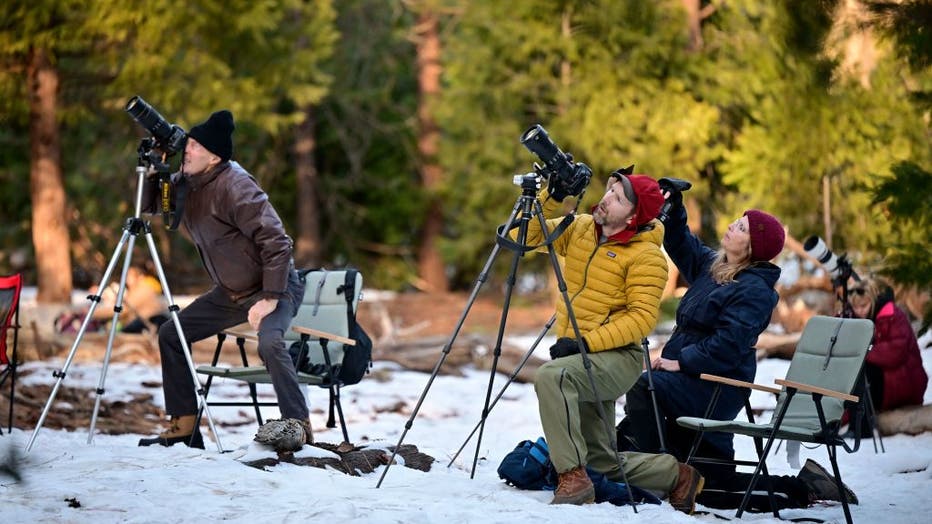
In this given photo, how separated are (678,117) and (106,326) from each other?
7664mm

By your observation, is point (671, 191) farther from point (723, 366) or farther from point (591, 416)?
point (591, 416)

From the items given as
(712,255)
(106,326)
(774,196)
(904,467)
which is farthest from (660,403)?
(774,196)

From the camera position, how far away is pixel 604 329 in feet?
19.7

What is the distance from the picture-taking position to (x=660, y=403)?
6703mm

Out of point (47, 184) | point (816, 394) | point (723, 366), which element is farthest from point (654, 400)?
point (47, 184)

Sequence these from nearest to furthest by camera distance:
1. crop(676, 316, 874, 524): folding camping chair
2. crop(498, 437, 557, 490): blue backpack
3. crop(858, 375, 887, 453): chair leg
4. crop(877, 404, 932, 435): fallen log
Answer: crop(676, 316, 874, 524): folding camping chair < crop(498, 437, 557, 490): blue backpack < crop(858, 375, 887, 453): chair leg < crop(877, 404, 932, 435): fallen log

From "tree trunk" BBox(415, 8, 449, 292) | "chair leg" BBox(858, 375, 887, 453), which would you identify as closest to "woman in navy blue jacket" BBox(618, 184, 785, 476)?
"chair leg" BBox(858, 375, 887, 453)

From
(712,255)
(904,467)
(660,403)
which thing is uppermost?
(712,255)

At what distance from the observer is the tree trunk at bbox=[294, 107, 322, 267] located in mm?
22266

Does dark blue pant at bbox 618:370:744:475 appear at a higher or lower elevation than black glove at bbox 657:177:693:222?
lower

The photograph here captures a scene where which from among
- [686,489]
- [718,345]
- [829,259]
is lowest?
[686,489]

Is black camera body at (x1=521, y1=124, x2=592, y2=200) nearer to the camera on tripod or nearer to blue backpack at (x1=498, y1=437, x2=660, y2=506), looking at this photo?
blue backpack at (x1=498, y1=437, x2=660, y2=506)

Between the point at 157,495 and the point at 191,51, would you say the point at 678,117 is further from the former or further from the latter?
the point at 157,495

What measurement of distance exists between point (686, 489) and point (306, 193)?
17.0 meters
